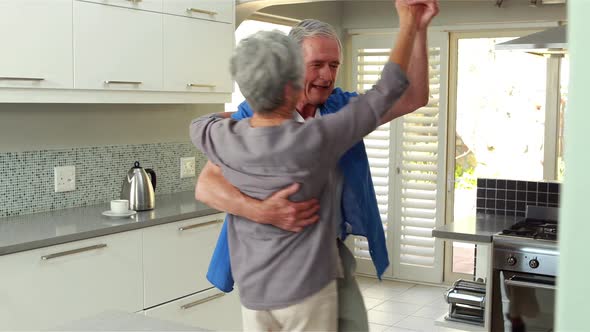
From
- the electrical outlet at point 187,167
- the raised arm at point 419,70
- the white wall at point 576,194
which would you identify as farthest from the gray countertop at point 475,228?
the white wall at point 576,194

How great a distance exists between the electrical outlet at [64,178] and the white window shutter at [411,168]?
2.82 m

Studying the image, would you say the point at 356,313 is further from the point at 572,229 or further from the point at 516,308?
the point at 516,308

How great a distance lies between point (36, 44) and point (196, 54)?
1005mm

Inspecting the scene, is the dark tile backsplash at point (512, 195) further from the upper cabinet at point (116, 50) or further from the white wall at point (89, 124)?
the white wall at point (89, 124)

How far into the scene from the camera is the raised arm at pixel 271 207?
1.29m

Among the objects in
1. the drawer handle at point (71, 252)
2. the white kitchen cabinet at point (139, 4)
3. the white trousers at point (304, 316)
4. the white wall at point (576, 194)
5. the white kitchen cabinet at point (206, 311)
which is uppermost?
the white kitchen cabinet at point (139, 4)

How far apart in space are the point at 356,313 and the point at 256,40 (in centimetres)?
59

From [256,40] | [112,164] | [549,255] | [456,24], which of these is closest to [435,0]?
[256,40]

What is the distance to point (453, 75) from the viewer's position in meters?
5.64

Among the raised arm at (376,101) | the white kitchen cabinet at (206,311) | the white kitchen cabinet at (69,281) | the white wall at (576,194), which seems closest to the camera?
the white wall at (576,194)

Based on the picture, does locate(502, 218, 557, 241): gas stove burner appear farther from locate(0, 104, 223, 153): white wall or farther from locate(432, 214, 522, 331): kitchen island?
locate(0, 104, 223, 153): white wall

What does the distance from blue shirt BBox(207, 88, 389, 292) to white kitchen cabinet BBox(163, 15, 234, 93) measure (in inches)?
82.6

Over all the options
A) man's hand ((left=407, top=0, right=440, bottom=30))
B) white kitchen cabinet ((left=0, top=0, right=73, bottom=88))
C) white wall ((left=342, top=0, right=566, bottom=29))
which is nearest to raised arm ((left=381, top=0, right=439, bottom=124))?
man's hand ((left=407, top=0, right=440, bottom=30))

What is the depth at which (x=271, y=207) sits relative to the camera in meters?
1.30
